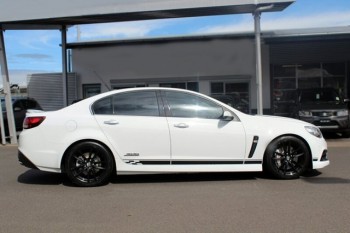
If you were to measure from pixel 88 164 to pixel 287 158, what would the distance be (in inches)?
128

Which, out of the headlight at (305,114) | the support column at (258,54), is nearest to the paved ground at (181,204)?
the support column at (258,54)

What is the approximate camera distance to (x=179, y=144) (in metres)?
7.14

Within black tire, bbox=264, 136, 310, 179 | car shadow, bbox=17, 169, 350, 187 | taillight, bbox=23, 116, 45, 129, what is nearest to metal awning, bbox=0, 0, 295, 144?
car shadow, bbox=17, 169, 350, 187

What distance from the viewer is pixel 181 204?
596cm

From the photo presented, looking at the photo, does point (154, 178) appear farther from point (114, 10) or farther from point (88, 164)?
point (114, 10)

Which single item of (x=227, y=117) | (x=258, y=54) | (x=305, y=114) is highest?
(x=258, y=54)

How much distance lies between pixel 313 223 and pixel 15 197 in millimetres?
4204

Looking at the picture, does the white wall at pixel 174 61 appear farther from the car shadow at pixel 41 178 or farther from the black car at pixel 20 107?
the car shadow at pixel 41 178

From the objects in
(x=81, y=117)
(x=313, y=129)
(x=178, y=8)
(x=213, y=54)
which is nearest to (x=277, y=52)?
(x=213, y=54)

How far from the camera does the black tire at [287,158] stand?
7.32 meters

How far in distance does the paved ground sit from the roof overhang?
5.75 metres

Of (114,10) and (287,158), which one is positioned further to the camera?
(114,10)

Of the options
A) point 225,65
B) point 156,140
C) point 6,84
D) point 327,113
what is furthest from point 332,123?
point 6,84

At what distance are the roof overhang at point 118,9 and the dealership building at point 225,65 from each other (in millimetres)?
5290
